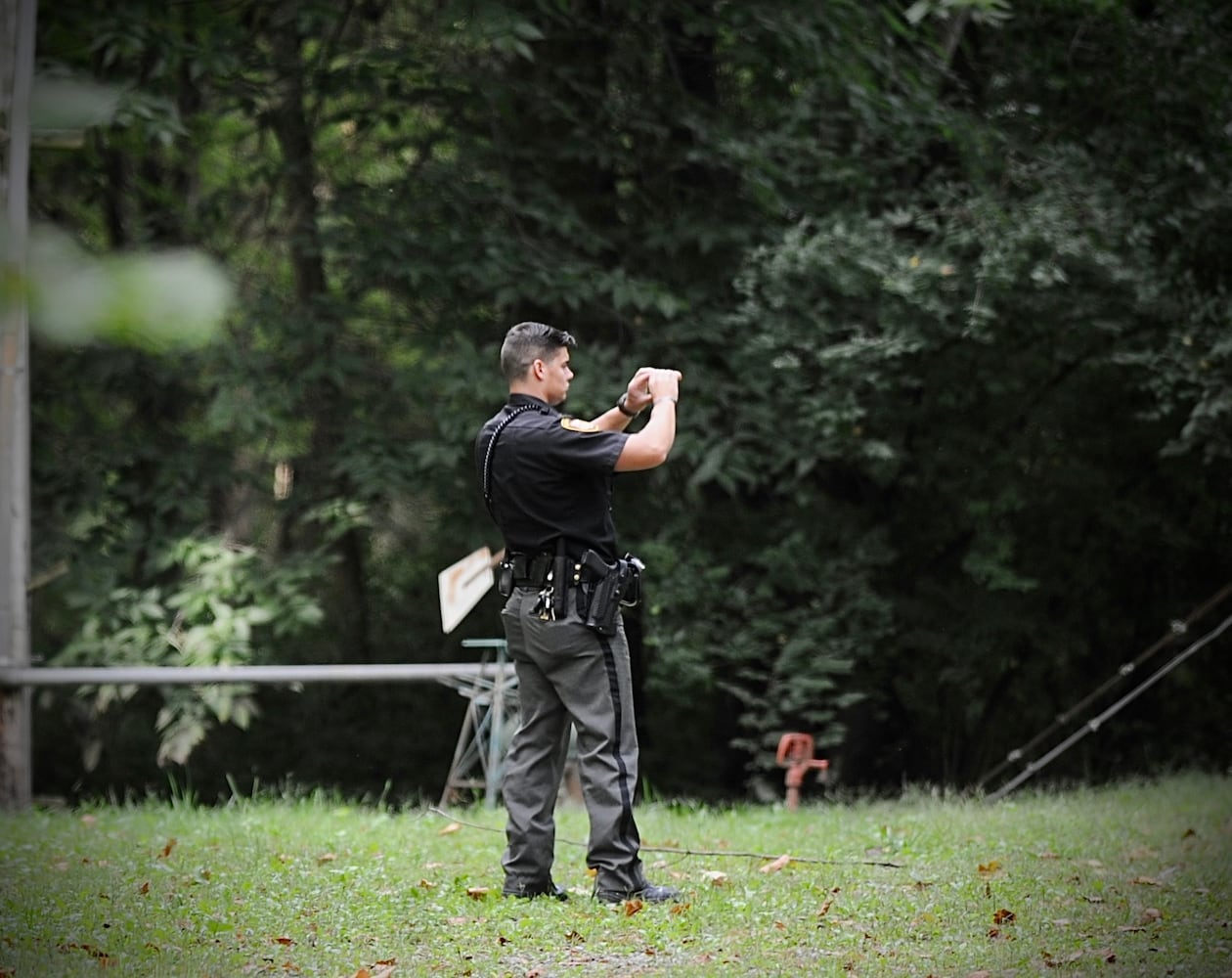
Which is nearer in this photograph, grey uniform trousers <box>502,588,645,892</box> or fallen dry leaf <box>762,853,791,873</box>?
grey uniform trousers <box>502,588,645,892</box>

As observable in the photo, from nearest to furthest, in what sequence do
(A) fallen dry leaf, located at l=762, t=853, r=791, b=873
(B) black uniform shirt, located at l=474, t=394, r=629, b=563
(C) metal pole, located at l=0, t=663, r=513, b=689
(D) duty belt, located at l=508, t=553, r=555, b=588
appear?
(B) black uniform shirt, located at l=474, t=394, r=629, b=563
(D) duty belt, located at l=508, t=553, r=555, b=588
(A) fallen dry leaf, located at l=762, t=853, r=791, b=873
(C) metal pole, located at l=0, t=663, r=513, b=689

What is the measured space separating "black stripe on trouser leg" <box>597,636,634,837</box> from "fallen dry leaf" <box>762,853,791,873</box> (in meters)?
0.99

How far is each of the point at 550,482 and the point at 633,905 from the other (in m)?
1.39

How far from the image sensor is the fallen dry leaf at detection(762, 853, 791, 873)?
5.58 metres

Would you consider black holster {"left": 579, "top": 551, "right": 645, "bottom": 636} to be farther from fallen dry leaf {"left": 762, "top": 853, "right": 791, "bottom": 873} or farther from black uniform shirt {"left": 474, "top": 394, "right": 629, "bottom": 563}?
fallen dry leaf {"left": 762, "top": 853, "right": 791, "bottom": 873}

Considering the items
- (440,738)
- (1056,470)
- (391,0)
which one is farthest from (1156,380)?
(440,738)

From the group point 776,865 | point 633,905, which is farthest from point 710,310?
point 633,905

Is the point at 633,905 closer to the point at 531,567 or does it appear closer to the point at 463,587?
the point at 531,567

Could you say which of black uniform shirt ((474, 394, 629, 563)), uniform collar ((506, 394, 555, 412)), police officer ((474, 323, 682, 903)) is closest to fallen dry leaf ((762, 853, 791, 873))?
police officer ((474, 323, 682, 903))

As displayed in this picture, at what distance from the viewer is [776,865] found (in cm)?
564

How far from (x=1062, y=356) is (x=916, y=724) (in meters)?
3.73

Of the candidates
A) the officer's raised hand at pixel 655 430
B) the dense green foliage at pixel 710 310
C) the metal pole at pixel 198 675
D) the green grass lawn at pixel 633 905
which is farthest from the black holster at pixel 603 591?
the dense green foliage at pixel 710 310

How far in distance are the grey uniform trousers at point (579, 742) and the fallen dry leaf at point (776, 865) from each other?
0.85 m

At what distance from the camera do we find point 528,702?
4992 mm
